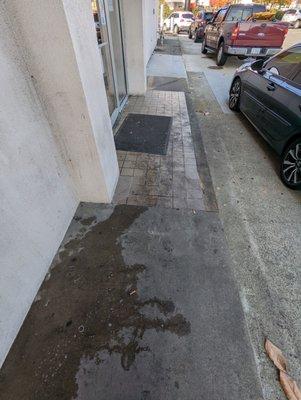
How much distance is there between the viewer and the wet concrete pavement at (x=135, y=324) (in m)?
1.59

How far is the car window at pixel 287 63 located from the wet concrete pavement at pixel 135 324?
2.80m

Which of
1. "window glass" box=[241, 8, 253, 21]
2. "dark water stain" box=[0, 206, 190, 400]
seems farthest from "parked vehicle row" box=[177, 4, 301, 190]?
"window glass" box=[241, 8, 253, 21]

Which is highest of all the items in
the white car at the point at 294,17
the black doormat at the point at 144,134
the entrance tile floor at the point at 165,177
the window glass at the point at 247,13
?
the window glass at the point at 247,13

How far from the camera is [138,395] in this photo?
1547 millimetres

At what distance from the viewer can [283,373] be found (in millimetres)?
1662

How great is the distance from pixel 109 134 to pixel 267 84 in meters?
2.86

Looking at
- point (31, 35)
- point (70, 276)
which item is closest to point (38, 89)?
point (31, 35)

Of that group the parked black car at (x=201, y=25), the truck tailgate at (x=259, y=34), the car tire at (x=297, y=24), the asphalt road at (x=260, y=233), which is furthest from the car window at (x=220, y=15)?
the car tire at (x=297, y=24)

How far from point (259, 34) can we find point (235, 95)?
14.8 ft

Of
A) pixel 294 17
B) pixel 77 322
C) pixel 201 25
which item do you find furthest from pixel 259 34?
pixel 294 17

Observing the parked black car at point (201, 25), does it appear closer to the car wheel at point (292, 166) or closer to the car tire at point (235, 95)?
the car tire at point (235, 95)

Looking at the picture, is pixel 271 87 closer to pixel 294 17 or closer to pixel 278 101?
pixel 278 101

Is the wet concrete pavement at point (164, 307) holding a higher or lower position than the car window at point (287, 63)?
lower

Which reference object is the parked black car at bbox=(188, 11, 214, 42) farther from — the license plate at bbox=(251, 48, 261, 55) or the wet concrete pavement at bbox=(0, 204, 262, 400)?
the wet concrete pavement at bbox=(0, 204, 262, 400)
